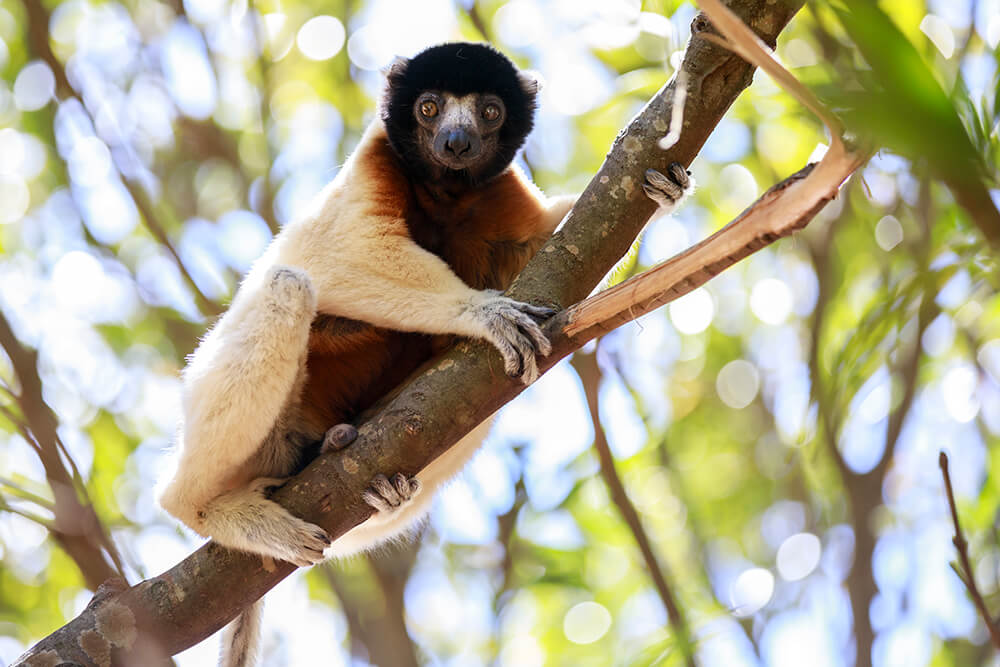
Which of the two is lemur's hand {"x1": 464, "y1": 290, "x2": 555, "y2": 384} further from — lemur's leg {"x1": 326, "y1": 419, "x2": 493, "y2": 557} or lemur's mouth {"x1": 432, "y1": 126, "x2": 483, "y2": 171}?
lemur's mouth {"x1": 432, "y1": 126, "x2": 483, "y2": 171}

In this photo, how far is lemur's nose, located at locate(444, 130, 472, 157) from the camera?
5.33m

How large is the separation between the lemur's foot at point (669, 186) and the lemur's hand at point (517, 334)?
0.69 m

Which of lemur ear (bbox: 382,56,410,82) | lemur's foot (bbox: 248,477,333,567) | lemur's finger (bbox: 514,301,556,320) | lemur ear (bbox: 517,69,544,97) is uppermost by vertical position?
lemur ear (bbox: 382,56,410,82)

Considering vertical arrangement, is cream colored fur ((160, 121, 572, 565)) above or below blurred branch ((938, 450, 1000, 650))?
above

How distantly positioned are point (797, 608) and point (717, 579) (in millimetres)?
606

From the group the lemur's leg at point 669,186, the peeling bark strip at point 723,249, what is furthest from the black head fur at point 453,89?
the peeling bark strip at point 723,249

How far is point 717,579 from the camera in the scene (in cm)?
668

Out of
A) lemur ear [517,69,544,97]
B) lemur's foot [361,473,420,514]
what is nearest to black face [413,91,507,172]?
lemur ear [517,69,544,97]

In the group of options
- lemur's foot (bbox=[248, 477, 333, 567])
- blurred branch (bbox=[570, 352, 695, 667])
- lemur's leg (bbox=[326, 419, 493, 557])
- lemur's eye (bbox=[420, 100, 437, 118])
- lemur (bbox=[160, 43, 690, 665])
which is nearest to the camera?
lemur's foot (bbox=[248, 477, 333, 567])

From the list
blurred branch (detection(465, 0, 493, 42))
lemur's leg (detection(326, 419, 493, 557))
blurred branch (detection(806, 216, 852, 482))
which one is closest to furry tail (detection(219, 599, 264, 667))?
lemur's leg (detection(326, 419, 493, 557))

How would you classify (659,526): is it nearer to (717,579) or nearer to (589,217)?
(717,579)

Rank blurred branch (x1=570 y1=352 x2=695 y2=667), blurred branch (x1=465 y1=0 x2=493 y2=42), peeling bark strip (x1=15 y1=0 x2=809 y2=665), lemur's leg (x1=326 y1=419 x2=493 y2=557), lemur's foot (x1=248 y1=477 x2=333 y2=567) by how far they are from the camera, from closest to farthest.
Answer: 1. peeling bark strip (x1=15 y1=0 x2=809 y2=665)
2. lemur's foot (x1=248 y1=477 x2=333 y2=567)
3. blurred branch (x1=570 y1=352 x2=695 y2=667)
4. lemur's leg (x1=326 y1=419 x2=493 y2=557)
5. blurred branch (x1=465 y1=0 x2=493 y2=42)

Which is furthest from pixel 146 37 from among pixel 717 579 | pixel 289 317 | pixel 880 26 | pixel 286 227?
pixel 880 26

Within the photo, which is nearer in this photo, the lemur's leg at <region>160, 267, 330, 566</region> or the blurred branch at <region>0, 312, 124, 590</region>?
the blurred branch at <region>0, 312, 124, 590</region>
